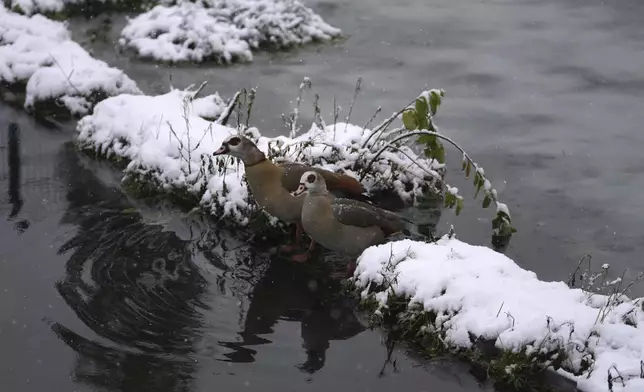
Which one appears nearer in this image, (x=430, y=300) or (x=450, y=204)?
(x=430, y=300)

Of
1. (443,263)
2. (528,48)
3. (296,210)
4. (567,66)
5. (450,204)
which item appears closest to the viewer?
(443,263)

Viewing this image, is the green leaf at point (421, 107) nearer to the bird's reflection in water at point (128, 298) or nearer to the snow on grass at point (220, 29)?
the bird's reflection in water at point (128, 298)

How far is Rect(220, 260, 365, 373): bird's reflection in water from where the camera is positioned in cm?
565

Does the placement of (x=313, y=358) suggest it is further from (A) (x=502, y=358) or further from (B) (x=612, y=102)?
(B) (x=612, y=102)

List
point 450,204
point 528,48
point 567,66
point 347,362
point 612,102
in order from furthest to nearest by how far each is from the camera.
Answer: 1. point 528,48
2. point 567,66
3. point 612,102
4. point 450,204
5. point 347,362

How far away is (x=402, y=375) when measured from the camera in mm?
5355

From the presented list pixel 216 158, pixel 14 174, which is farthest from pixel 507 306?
pixel 14 174

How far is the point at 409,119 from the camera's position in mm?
7363

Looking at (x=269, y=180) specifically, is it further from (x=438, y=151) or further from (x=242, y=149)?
(x=438, y=151)

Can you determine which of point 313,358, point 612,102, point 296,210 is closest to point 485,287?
point 313,358

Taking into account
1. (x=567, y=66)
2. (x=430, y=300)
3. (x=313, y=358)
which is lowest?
(x=313, y=358)

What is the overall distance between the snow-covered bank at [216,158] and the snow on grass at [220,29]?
482 cm

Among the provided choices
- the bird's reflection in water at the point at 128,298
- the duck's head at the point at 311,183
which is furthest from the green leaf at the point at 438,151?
the bird's reflection in water at the point at 128,298

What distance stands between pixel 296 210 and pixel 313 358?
1.70 m
